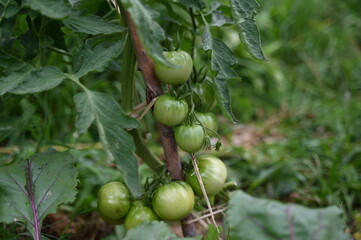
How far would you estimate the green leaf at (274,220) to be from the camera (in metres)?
0.77

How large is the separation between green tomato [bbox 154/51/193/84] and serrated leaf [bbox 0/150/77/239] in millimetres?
322

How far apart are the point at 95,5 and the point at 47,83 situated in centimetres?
37

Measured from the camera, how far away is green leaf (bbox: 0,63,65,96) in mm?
844

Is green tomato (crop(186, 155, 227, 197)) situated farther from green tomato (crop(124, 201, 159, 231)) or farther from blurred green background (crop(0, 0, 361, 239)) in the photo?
blurred green background (crop(0, 0, 361, 239))

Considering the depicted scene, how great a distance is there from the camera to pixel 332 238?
0.76 meters

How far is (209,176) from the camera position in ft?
3.51

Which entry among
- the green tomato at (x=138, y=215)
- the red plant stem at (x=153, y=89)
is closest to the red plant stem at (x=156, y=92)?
the red plant stem at (x=153, y=89)

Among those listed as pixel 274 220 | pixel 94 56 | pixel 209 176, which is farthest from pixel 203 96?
pixel 274 220

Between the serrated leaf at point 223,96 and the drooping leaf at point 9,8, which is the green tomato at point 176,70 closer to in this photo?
the serrated leaf at point 223,96

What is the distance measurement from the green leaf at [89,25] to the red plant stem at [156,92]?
78 millimetres

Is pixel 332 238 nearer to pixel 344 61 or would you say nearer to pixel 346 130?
pixel 346 130

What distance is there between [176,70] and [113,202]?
35 cm

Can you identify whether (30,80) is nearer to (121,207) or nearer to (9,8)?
(9,8)

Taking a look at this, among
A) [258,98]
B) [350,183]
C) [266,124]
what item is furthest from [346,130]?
[258,98]
